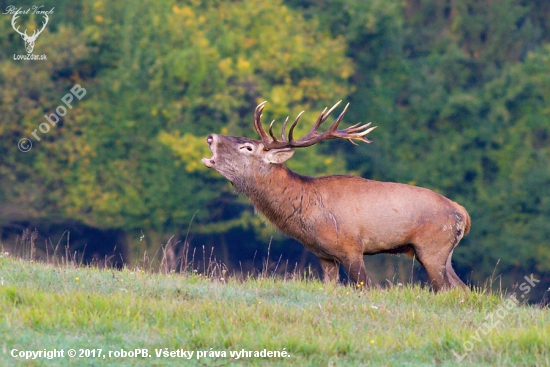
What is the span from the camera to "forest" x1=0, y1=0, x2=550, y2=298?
98.3 ft

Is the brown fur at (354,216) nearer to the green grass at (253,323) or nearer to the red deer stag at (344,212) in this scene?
the red deer stag at (344,212)

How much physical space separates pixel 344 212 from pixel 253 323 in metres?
3.26

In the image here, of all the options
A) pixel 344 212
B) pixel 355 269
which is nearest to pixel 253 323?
pixel 355 269

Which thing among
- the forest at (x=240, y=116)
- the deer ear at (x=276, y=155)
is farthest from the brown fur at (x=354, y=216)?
the forest at (x=240, y=116)

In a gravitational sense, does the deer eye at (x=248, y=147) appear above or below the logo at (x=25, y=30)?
below

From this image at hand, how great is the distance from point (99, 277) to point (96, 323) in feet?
6.27

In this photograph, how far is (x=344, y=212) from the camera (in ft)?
35.8

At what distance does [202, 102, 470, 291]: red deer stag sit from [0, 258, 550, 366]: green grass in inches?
56.4

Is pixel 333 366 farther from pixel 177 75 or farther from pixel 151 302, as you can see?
pixel 177 75

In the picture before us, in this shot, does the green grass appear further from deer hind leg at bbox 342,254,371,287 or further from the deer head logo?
the deer head logo

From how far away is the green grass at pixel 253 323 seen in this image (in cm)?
730

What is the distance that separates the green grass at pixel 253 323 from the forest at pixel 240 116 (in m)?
19.0

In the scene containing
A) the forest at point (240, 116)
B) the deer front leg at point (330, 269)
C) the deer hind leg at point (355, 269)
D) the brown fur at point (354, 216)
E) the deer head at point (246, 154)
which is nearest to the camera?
the deer hind leg at point (355, 269)

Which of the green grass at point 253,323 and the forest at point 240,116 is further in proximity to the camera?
the forest at point 240,116
